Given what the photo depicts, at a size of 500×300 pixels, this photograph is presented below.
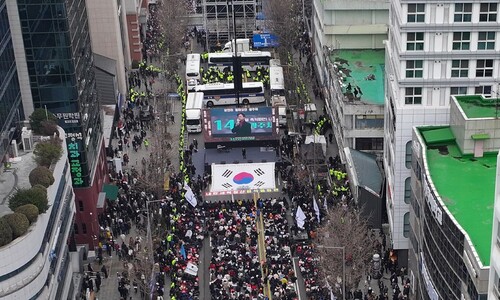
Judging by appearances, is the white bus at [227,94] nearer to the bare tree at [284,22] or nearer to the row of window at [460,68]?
the bare tree at [284,22]

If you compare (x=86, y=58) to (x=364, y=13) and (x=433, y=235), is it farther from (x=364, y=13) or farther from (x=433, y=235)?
(x=433, y=235)

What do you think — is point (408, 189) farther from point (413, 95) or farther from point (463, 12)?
point (463, 12)

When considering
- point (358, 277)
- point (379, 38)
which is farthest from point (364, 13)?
point (358, 277)

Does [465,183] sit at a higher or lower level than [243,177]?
higher

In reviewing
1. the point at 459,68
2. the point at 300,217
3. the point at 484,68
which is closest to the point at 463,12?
the point at 459,68

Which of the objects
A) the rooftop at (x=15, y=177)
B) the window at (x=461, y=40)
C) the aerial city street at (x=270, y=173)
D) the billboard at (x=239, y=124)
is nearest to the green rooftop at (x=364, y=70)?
the aerial city street at (x=270, y=173)

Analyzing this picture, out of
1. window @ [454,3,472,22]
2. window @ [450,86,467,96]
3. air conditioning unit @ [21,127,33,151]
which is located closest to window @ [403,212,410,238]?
window @ [450,86,467,96]

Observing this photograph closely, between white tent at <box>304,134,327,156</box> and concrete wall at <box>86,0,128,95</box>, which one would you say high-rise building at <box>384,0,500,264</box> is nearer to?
white tent at <box>304,134,327,156</box>
